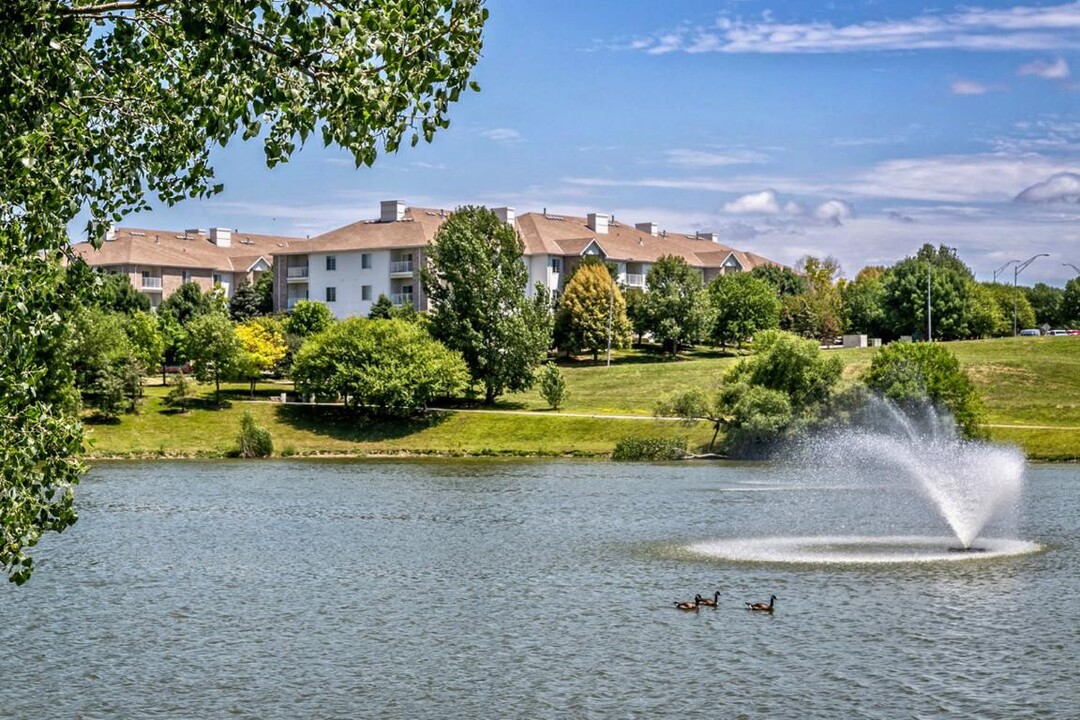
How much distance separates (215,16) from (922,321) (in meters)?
144

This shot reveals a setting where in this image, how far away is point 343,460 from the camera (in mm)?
85188

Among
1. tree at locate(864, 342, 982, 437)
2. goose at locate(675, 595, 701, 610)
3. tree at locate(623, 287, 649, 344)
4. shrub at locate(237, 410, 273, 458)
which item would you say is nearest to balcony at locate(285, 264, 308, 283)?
tree at locate(623, 287, 649, 344)

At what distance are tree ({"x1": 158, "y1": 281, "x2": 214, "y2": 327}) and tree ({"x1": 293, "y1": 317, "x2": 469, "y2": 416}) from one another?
33.2 metres

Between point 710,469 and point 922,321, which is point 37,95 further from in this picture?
point 922,321

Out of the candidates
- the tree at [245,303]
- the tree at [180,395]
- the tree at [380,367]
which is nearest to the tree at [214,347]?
the tree at [180,395]

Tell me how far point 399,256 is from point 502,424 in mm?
51025

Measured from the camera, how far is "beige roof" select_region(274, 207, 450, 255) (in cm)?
14088

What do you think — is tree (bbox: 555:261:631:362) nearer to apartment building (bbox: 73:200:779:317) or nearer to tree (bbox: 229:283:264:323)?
apartment building (bbox: 73:200:779:317)

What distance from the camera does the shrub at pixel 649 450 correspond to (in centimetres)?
8381

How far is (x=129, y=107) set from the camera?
15.2 meters

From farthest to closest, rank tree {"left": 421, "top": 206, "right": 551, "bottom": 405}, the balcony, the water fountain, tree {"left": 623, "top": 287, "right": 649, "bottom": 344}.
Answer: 1. the balcony
2. tree {"left": 623, "top": 287, "right": 649, "bottom": 344}
3. tree {"left": 421, "top": 206, "right": 551, "bottom": 405}
4. the water fountain

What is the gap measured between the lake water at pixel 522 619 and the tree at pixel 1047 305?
140032mm

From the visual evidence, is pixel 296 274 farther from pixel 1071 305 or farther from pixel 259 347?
pixel 1071 305

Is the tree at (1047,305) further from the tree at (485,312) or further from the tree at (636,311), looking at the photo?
the tree at (485,312)
